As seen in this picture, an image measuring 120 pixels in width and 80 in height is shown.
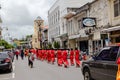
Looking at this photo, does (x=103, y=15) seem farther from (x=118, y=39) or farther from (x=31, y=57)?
(x=31, y=57)

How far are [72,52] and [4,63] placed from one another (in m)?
6.44

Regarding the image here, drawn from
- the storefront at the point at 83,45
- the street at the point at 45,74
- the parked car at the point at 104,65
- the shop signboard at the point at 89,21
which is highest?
the shop signboard at the point at 89,21

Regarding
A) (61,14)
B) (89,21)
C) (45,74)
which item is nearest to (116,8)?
(89,21)

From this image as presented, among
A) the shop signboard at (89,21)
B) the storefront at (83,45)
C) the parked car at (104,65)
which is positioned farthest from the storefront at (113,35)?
the parked car at (104,65)

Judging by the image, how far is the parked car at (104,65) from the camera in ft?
34.0

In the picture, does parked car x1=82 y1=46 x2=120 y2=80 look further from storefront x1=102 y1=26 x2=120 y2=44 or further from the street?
storefront x1=102 y1=26 x2=120 y2=44

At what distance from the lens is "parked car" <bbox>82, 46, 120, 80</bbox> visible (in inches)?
408

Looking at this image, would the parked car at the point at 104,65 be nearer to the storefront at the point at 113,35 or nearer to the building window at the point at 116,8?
the storefront at the point at 113,35

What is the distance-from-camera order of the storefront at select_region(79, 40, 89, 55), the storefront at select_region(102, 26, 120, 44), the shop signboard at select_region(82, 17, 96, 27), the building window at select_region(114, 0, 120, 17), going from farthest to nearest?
the storefront at select_region(79, 40, 89, 55) → the shop signboard at select_region(82, 17, 96, 27) → the building window at select_region(114, 0, 120, 17) → the storefront at select_region(102, 26, 120, 44)

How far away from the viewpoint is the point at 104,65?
1091 cm

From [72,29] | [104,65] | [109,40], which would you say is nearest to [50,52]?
[109,40]

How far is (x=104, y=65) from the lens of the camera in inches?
429

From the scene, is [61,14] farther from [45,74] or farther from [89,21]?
[45,74]

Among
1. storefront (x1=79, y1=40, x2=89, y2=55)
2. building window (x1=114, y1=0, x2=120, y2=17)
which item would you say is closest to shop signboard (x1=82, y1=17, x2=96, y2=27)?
building window (x1=114, y1=0, x2=120, y2=17)
